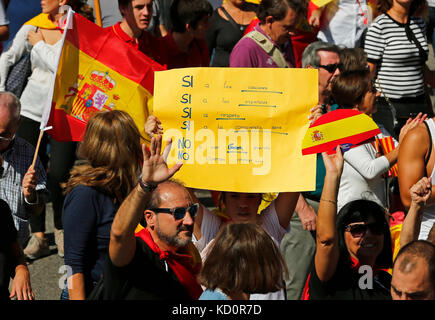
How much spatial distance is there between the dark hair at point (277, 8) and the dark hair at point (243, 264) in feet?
9.80

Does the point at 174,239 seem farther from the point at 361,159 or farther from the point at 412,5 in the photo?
the point at 412,5

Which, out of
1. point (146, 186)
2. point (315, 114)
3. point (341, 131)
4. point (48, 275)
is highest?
point (315, 114)

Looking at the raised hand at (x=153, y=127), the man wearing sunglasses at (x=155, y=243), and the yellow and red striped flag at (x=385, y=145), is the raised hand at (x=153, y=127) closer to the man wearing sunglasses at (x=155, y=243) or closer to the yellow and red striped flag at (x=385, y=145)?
the man wearing sunglasses at (x=155, y=243)

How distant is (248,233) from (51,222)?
4.53 meters

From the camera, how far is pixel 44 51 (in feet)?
22.5

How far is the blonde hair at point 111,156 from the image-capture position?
4.50 meters

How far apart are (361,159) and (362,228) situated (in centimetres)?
107

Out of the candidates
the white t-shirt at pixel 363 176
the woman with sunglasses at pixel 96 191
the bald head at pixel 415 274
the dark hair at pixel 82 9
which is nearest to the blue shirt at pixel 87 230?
the woman with sunglasses at pixel 96 191

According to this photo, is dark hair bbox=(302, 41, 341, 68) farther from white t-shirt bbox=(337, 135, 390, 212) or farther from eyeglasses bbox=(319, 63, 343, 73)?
white t-shirt bbox=(337, 135, 390, 212)

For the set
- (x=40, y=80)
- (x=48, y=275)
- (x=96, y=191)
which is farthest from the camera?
(x=40, y=80)

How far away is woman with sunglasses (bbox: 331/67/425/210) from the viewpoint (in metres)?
5.43

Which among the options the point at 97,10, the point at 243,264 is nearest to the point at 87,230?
the point at 243,264

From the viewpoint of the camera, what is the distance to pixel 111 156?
4555mm
